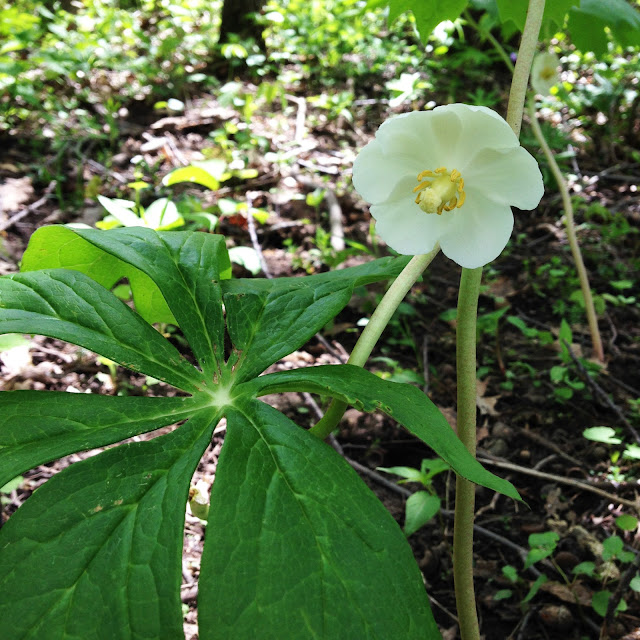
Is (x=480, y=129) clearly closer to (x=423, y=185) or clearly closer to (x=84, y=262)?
(x=423, y=185)

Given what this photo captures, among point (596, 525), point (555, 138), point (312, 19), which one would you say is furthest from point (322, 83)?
point (596, 525)

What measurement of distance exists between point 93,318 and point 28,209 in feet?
6.42

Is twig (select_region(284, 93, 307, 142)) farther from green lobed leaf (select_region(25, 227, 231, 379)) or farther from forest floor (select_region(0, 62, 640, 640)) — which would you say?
green lobed leaf (select_region(25, 227, 231, 379))

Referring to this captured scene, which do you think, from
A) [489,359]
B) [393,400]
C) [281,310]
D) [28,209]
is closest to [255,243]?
[489,359]

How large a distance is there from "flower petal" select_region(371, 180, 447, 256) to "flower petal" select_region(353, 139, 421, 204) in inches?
0.4

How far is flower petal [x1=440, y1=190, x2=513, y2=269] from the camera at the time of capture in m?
0.74

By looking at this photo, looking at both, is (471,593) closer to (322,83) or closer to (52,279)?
(52,279)

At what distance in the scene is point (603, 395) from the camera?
1.55 meters

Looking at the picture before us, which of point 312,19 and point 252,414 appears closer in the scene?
point 252,414

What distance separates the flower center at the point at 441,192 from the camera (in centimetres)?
75

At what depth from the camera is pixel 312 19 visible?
4.12m

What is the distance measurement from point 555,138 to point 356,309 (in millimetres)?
1705

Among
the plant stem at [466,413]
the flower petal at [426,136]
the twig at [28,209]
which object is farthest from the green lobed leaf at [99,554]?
the twig at [28,209]

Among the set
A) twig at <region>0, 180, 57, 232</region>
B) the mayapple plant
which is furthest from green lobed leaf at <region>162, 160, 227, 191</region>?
the mayapple plant
